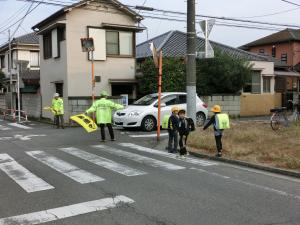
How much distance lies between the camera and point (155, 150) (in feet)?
39.7

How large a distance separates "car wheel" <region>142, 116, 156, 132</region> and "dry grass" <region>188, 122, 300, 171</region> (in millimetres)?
2722

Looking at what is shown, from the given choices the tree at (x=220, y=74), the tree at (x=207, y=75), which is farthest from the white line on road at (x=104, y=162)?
the tree at (x=220, y=74)

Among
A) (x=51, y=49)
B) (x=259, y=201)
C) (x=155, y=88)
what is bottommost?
(x=259, y=201)

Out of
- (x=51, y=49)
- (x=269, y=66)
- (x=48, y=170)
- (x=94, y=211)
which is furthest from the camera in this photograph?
(x=269, y=66)

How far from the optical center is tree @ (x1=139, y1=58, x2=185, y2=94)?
21.4 m

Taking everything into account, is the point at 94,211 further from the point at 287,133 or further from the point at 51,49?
the point at 51,49

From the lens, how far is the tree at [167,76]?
21375 millimetres

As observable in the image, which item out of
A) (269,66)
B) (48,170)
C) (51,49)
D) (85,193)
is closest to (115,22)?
(51,49)

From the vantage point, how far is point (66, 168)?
9227mm

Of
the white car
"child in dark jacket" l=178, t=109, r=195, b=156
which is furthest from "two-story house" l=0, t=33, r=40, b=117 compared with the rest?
"child in dark jacket" l=178, t=109, r=195, b=156

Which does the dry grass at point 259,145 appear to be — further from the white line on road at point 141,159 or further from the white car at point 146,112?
the white car at point 146,112

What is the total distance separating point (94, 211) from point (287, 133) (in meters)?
9.62

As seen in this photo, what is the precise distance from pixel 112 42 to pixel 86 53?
1730 millimetres

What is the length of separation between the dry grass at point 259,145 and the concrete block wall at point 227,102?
27.9ft
